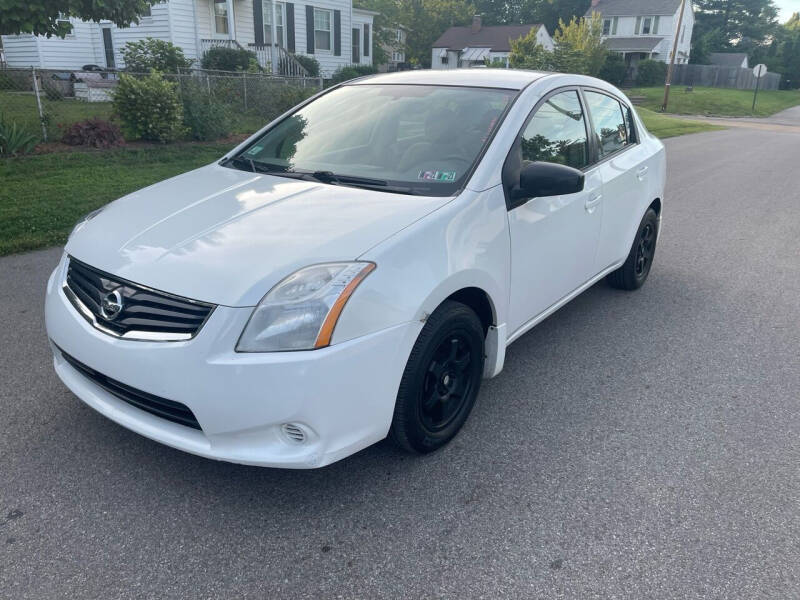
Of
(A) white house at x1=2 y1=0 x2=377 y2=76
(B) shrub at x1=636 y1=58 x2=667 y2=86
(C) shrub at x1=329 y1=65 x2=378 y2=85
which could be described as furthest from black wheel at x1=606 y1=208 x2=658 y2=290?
(B) shrub at x1=636 y1=58 x2=667 y2=86

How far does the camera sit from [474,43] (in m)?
55.4

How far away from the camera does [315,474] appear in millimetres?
2998

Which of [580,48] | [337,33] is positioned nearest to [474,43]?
[580,48]

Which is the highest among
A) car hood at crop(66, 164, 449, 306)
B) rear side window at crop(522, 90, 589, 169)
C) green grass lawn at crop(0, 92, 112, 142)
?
rear side window at crop(522, 90, 589, 169)

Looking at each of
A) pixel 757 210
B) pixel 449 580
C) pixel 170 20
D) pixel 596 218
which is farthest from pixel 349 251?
pixel 170 20

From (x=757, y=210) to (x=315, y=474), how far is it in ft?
27.9

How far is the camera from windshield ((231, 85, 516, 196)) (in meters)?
3.38

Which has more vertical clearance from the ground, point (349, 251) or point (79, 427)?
point (349, 251)

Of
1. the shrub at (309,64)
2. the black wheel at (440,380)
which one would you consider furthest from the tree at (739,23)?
the black wheel at (440,380)

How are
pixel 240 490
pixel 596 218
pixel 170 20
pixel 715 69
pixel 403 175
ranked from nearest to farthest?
1. pixel 240 490
2. pixel 403 175
3. pixel 596 218
4. pixel 170 20
5. pixel 715 69

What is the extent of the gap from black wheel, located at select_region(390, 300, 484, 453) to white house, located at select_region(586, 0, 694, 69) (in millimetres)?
62218

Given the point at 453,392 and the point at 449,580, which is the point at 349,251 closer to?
the point at 453,392

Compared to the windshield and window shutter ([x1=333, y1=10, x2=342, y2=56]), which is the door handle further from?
window shutter ([x1=333, y1=10, x2=342, y2=56])

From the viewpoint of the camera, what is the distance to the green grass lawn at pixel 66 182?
675 cm
